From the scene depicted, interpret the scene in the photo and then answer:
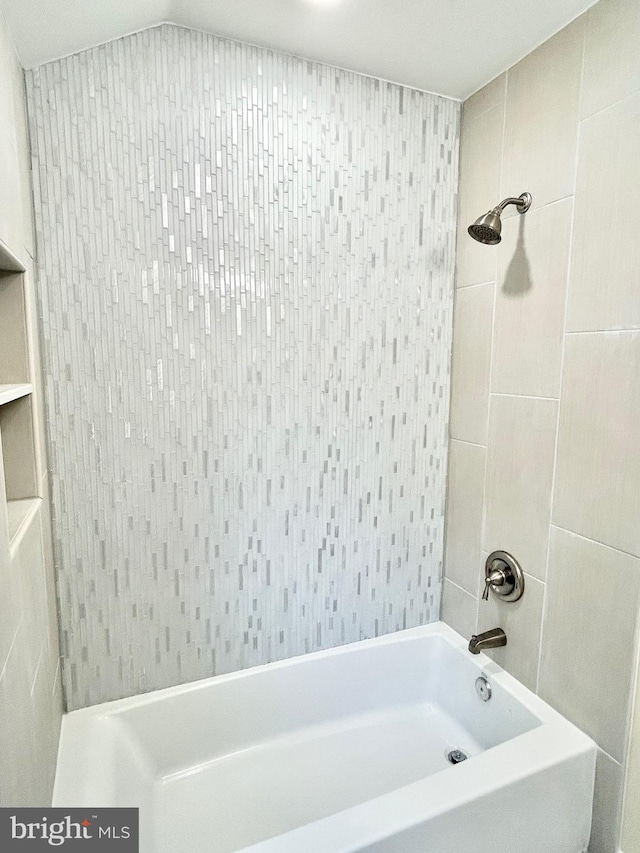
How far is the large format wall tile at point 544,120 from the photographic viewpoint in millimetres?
1294

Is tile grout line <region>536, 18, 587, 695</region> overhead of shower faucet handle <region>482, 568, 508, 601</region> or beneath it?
overhead

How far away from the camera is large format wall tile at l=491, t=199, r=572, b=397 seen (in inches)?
53.3

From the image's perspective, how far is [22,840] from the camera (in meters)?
0.79

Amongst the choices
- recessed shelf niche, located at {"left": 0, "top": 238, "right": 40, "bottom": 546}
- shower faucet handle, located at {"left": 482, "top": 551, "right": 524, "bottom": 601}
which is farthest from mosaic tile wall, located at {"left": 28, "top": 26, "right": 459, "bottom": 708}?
shower faucet handle, located at {"left": 482, "top": 551, "right": 524, "bottom": 601}

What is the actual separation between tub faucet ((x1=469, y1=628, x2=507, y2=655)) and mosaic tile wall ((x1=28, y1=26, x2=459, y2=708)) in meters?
0.33

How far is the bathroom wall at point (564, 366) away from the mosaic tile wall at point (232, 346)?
173mm

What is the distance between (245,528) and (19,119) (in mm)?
1216

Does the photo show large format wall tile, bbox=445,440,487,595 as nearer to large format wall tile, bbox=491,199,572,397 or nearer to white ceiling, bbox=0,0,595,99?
large format wall tile, bbox=491,199,572,397

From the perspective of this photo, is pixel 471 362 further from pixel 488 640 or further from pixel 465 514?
pixel 488 640

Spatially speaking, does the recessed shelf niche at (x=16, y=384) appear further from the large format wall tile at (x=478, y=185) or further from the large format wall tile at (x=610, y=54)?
the large format wall tile at (x=610, y=54)

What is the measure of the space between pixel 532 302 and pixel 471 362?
298mm

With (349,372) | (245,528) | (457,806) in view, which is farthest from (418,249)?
(457,806)

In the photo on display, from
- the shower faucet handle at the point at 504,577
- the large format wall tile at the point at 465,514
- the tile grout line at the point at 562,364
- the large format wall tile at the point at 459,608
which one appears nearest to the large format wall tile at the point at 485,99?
the tile grout line at the point at 562,364

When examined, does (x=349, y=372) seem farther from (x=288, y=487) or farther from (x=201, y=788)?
(x=201, y=788)
